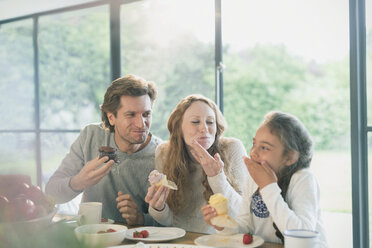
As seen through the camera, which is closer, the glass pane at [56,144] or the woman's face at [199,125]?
the woman's face at [199,125]

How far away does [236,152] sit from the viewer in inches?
87.4

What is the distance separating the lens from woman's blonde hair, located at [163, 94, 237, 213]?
208 cm

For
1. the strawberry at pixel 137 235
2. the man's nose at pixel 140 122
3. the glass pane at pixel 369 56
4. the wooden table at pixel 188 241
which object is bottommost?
the wooden table at pixel 188 241

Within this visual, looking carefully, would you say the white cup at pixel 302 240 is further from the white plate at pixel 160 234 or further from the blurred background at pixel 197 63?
the blurred background at pixel 197 63

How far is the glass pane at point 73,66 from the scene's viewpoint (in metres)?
4.21

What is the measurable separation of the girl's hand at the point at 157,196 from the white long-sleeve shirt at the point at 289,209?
0.32 meters

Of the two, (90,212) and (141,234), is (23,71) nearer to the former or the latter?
(90,212)

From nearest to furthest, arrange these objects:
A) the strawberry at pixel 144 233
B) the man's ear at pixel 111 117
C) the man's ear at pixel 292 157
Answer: the strawberry at pixel 144 233 < the man's ear at pixel 292 157 < the man's ear at pixel 111 117

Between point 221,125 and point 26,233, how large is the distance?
1.88 meters

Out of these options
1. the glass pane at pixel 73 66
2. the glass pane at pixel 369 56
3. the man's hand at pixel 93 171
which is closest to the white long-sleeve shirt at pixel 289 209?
the man's hand at pixel 93 171

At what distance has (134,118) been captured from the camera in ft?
7.30

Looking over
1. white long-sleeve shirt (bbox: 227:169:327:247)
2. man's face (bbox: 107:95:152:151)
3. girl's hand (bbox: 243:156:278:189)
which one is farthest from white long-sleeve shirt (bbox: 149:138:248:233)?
girl's hand (bbox: 243:156:278:189)

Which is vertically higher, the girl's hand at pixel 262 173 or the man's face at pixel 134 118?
the man's face at pixel 134 118

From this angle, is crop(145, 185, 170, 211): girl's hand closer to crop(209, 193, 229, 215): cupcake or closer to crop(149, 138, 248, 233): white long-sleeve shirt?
crop(149, 138, 248, 233): white long-sleeve shirt
